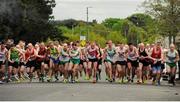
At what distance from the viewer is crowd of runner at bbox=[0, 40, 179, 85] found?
24.6 meters

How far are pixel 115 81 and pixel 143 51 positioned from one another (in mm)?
1673

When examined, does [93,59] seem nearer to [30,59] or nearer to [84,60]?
[84,60]

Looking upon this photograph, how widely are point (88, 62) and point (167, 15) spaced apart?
1921 centimetres

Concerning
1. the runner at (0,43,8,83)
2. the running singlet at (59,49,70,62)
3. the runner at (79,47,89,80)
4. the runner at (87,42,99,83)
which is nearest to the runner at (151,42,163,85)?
the runner at (87,42,99,83)

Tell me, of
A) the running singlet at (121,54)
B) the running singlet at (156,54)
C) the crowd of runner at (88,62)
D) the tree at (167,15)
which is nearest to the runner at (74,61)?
the crowd of runner at (88,62)

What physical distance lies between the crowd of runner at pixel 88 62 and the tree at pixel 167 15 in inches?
669

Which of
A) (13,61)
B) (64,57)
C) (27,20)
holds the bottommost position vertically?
(13,61)

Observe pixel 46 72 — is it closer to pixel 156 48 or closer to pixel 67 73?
pixel 67 73

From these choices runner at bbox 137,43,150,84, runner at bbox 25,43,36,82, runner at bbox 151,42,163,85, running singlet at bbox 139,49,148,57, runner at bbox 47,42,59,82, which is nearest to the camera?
runner at bbox 151,42,163,85

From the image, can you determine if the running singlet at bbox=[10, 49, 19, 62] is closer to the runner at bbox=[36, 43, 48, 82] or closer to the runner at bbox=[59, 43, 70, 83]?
the runner at bbox=[36, 43, 48, 82]

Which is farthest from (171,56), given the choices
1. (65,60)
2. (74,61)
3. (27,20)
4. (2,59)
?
(27,20)

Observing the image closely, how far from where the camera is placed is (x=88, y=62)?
2508 centimetres

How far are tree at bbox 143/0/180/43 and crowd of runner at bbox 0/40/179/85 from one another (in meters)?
17.0

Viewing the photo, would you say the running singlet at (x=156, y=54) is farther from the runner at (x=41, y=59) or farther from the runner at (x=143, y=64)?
the runner at (x=41, y=59)
